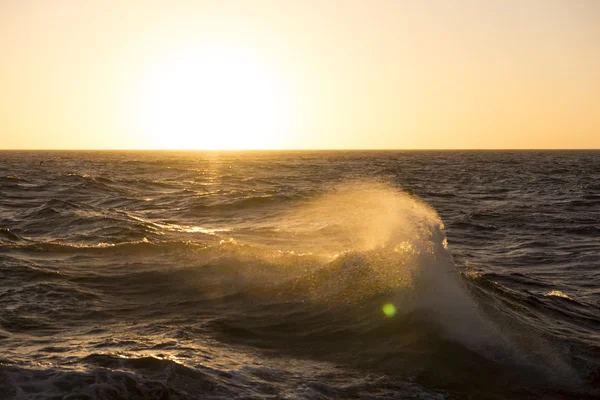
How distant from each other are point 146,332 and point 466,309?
196 inches

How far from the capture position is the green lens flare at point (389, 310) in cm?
864

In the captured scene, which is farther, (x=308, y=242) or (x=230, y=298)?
(x=308, y=242)

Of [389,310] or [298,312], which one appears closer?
[389,310]

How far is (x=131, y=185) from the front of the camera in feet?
120

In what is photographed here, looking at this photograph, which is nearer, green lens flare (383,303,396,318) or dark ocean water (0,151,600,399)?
dark ocean water (0,151,600,399)

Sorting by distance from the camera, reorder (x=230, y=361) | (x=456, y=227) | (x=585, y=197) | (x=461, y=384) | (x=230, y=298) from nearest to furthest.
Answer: (x=461, y=384)
(x=230, y=361)
(x=230, y=298)
(x=456, y=227)
(x=585, y=197)

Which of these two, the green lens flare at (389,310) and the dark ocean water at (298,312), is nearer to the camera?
the dark ocean water at (298,312)

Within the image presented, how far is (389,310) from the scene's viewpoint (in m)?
8.79

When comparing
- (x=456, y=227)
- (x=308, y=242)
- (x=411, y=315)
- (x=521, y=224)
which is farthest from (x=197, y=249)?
(x=521, y=224)

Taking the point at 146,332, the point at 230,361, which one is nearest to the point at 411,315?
the point at 230,361

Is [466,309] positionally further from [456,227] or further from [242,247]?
[456,227]

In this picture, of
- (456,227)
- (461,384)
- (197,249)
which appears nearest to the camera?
(461,384)

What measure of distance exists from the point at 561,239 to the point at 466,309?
1025 cm

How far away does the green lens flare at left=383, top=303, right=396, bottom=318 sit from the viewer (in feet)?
28.4
